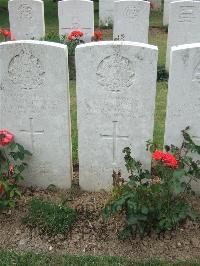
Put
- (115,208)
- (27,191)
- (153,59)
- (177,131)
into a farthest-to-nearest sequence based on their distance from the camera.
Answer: (27,191) → (177,131) → (153,59) → (115,208)

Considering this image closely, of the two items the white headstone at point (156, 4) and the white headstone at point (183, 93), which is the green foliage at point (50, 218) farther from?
the white headstone at point (156, 4)

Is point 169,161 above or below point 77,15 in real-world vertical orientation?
below

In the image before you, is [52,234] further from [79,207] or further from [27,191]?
[27,191]

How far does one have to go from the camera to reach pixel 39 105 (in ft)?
14.3

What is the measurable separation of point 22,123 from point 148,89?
4.56 feet

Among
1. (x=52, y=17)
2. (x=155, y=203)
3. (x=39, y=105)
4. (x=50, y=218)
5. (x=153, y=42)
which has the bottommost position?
(x=50, y=218)

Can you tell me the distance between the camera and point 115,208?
3.62 m

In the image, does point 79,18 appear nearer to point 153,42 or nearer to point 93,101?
point 153,42

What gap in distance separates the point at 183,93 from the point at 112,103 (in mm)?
698

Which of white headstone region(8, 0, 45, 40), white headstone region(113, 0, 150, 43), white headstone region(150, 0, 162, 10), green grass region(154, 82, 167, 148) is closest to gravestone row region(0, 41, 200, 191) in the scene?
green grass region(154, 82, 167, 148)

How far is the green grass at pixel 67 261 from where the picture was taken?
3711 mm

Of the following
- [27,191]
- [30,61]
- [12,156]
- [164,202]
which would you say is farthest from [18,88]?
[164,202]

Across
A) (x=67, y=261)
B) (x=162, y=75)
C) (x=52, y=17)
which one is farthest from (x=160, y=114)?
(x=52, y=17)

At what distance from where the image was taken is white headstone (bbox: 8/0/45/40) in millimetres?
9703
